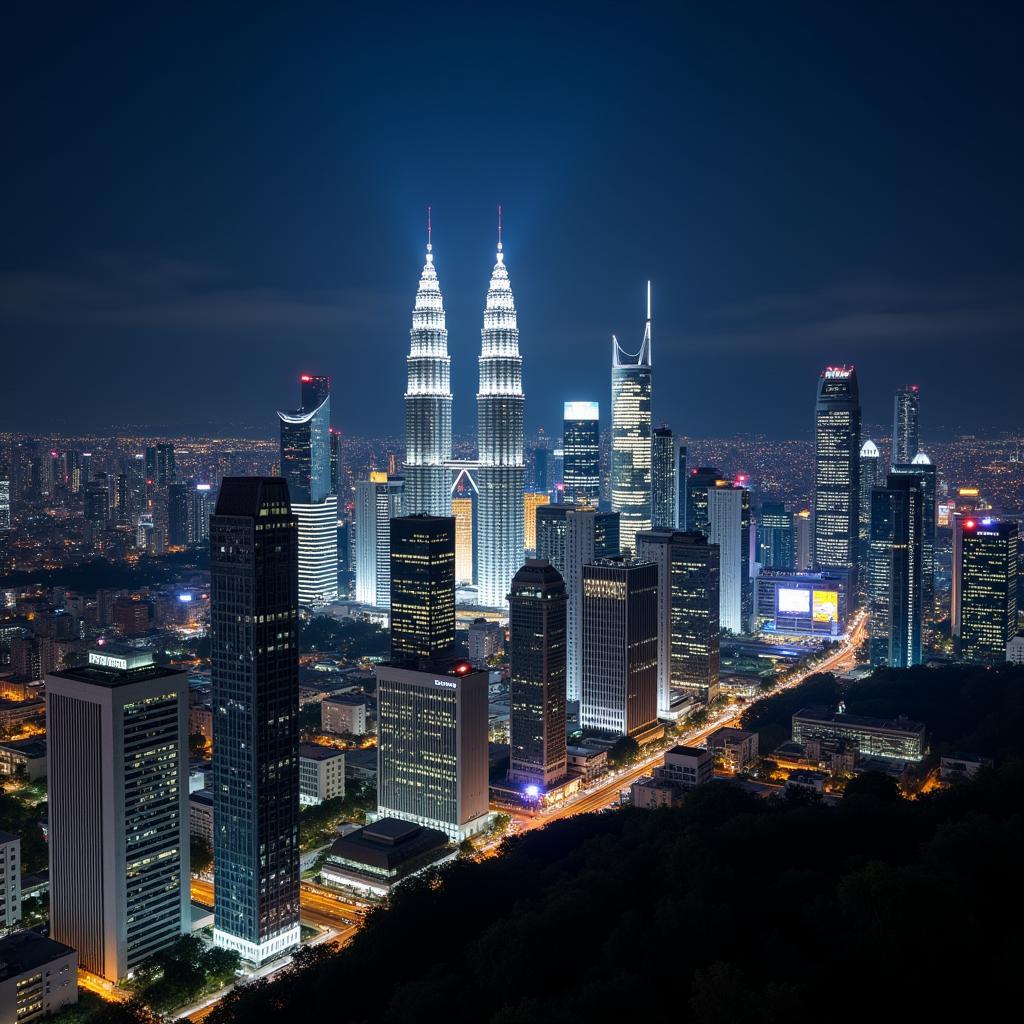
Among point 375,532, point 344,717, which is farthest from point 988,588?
point 375,532

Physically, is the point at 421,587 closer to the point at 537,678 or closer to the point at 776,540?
the point at 537,678

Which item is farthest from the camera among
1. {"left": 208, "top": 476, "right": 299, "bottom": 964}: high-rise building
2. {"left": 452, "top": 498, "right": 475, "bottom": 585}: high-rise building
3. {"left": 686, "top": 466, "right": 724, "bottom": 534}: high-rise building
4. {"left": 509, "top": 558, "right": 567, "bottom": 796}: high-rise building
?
{"left": 452, "top": 498, "right": 475, "bottom": 585}: high-rise building

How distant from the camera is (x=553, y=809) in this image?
2836 centimetres

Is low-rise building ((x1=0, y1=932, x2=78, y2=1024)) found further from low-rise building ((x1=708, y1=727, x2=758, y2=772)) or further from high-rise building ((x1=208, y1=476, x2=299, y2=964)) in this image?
low-rise building ((x1=708, y1=727, x2=758, y2=772))

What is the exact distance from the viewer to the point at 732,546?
51469 mm

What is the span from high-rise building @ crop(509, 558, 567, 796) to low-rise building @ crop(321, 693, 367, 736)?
689 centimetres

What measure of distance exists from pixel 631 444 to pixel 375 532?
14.8 m

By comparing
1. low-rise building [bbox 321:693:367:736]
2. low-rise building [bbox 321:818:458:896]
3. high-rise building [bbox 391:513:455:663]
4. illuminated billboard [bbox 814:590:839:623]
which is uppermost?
high-rise building [bbox 391:513:455:663]

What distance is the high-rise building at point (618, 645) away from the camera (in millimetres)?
33344

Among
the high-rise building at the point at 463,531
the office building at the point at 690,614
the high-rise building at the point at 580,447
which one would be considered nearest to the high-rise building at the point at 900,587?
the office building at the point at 690,614

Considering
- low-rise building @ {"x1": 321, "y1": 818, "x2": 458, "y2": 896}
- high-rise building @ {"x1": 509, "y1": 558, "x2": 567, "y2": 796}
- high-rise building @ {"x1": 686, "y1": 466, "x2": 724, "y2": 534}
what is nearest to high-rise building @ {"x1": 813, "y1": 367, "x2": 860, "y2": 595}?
high-rise building @ {"x1": 686, "y1": 466, "x2": 724, "y2": 534}

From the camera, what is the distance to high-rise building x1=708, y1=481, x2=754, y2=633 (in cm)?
5141

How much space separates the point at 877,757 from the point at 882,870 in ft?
66.4

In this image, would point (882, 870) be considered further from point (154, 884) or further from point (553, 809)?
point (553, 809)
